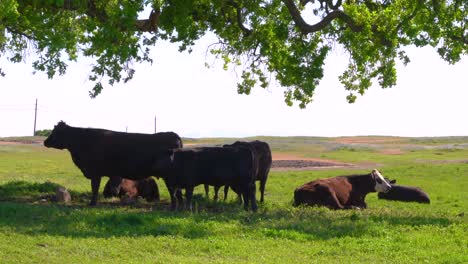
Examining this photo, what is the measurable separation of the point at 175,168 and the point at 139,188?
354 cm

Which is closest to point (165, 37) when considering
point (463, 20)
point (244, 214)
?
point (244, 214)

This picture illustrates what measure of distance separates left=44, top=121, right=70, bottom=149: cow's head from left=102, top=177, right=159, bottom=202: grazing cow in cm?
199

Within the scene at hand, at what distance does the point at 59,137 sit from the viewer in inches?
814

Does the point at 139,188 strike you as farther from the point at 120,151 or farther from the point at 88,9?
the point at 88,9

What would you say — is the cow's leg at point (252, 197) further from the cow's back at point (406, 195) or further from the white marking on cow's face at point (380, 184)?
the cow's back at point (406, 195)

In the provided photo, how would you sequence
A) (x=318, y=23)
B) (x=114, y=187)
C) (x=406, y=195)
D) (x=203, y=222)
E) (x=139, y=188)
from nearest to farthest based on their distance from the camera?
(x=203, y=222) → (x=114, y=187) → (x=318, y=23) → (x=139, y=188) → (x=406, y=195)

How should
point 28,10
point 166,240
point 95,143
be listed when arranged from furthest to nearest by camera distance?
point 95,143, point 28,10, point 166,240

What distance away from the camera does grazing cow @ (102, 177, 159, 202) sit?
70.0ft

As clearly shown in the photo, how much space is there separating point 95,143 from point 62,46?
4459 mm

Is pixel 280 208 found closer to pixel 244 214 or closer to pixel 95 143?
pixel 244 214

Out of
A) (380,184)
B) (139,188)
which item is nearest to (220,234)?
(139,188)

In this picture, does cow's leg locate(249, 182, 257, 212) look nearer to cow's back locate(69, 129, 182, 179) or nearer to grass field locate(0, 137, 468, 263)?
grass field locate(0, 137, 468, 263)

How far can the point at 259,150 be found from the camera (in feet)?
71.1

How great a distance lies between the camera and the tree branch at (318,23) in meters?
21.0
